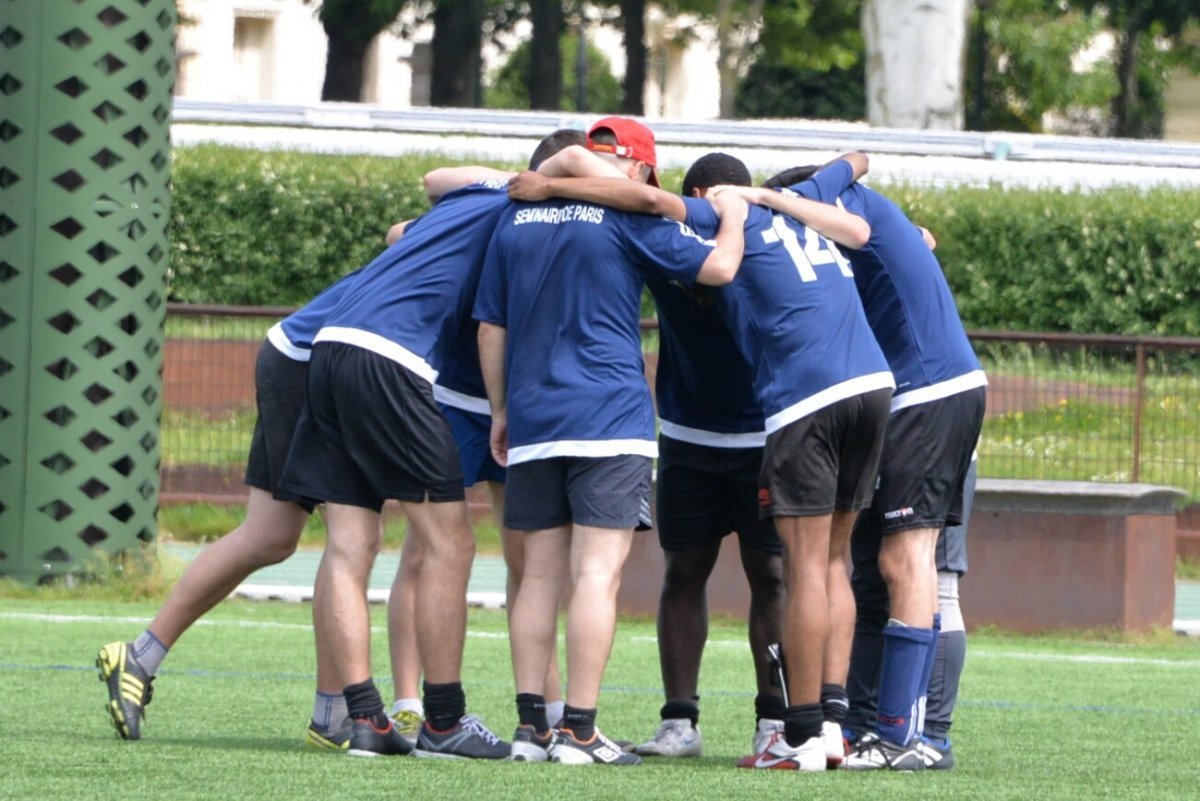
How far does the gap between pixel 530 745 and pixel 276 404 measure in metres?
1.36

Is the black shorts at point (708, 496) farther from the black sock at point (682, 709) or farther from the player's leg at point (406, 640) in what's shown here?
the player's leg at point (406, 640)

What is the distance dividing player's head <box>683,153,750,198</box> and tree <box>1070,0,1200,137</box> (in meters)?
33.4

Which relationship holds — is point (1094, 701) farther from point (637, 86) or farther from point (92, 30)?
point (637, 86)

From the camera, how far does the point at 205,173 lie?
20.3m

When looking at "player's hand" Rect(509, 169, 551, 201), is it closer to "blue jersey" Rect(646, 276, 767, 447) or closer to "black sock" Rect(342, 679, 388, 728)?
"blue jersey" Rect(646, 276, 767, 447)

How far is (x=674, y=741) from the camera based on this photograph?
7141mm

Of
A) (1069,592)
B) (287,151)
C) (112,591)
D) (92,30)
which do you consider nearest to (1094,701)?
(1069,592)

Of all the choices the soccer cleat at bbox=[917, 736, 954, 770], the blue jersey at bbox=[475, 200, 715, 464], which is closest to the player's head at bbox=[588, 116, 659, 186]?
the blue jersey at bbox=[475, 200, 715, 464]

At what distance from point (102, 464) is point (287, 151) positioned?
1026cm

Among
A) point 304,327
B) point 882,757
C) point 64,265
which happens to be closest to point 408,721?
point 304,327

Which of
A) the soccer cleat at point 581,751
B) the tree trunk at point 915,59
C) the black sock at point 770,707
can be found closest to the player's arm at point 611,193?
the soccer cleat at point 581,751

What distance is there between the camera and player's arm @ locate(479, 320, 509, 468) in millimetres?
6730

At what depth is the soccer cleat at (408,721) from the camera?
281 inches

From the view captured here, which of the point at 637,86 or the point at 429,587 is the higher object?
the point at 637,86
